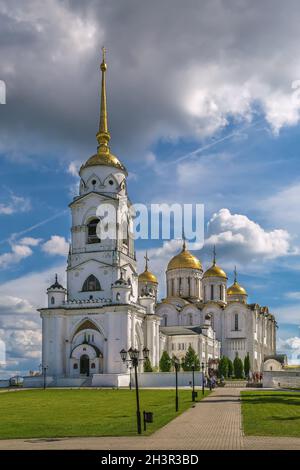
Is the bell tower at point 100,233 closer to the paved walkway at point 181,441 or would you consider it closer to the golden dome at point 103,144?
the golden dome at point 103,144

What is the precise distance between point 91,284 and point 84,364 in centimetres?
802

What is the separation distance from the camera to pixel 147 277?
297ft

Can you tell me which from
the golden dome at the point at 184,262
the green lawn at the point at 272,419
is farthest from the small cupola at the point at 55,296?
the green lawn at the point at 272,419

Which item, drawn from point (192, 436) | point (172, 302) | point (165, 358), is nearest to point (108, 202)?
point (165, 358)

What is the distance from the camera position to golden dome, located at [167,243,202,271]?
89312 millimetres

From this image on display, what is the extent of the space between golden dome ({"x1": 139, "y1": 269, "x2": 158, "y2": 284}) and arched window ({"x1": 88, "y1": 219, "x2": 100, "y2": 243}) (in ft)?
80.9

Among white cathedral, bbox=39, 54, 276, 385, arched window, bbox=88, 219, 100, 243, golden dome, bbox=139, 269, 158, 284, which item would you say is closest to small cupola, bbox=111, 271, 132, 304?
white cathedral, bbox=39, 54, 276, 385

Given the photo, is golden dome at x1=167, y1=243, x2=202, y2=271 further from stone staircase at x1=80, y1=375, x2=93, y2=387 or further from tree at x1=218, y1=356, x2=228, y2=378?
stone staircase at x1=80, y1=375, x2=93, y2=387

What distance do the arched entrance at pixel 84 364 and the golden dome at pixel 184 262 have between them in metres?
30.8

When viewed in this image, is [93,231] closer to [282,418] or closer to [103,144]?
[103,144]

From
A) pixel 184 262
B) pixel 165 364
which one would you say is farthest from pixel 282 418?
pixel 184 262

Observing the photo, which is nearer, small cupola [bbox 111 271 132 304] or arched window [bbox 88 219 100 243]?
small cupola [bbox 111 271 132 304]

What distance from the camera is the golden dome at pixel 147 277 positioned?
90.0 metres
